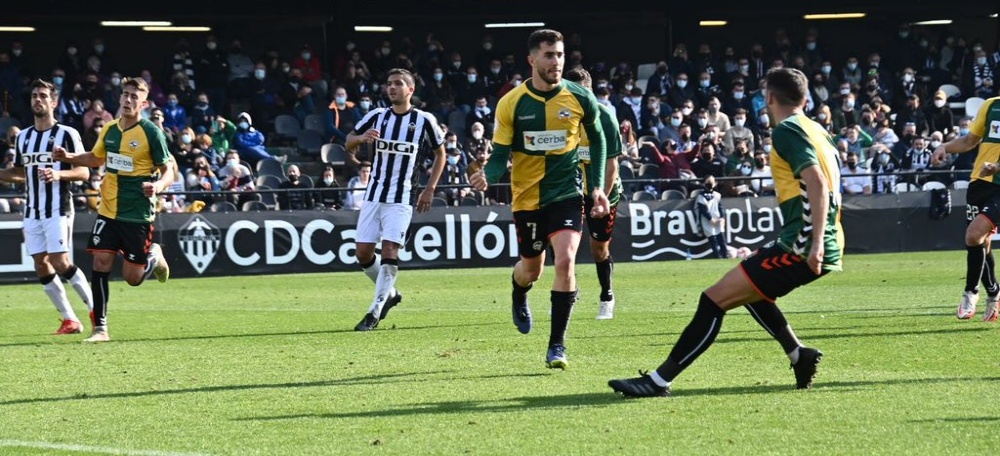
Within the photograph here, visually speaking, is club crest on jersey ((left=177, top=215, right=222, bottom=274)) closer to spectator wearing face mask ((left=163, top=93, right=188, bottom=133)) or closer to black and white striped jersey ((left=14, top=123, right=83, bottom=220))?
spectator wearing face mask ((left=163, top=93, right=188, bottom=133))

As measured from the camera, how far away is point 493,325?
12.4 metres

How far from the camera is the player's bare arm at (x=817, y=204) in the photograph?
703 centimetres

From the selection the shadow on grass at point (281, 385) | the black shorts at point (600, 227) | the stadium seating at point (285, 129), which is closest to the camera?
the shadow on grass at point (281, 385)

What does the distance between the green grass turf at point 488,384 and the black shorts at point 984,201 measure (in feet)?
2.83

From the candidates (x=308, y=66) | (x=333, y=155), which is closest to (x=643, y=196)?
(x=333, y=155)

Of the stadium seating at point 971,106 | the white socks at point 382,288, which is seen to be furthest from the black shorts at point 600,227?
the stadium seating at point 971,106

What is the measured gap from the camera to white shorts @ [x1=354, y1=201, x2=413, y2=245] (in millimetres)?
12617

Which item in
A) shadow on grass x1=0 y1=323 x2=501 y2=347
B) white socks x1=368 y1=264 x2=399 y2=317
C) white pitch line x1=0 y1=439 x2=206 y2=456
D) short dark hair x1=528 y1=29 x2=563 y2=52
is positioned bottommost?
shadow on grass x1=0 y1=323 x2=501 y2=347

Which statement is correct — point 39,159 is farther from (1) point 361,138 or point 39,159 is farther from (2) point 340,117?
(2) point 340,117

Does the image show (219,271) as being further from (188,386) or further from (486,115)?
(188,386)

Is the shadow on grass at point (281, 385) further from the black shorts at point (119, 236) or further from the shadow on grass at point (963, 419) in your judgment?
the black shorts at point (119, 236)

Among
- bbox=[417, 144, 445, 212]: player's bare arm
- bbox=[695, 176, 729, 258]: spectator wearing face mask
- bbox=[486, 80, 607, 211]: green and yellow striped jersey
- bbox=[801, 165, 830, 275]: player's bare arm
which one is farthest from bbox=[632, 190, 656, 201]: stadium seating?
bbox=[801, 165, 830, 275]: player's bare arm

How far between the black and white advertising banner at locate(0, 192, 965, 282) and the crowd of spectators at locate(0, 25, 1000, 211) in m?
0.67

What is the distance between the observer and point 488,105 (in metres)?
31.1
